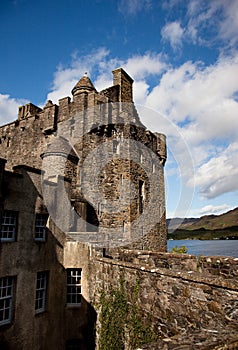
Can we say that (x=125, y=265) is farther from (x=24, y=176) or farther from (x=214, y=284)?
(x=24, y=176)

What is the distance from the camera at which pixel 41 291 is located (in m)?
11.2

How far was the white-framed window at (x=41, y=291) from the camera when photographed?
36.0 ft

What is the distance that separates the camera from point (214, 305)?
17.4ft

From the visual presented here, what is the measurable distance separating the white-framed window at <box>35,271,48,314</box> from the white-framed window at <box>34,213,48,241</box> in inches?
61.2

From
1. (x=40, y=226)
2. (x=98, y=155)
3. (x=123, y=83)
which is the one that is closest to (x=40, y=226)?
(x=40, y=226)

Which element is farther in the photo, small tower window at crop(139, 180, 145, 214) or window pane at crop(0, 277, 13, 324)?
small tower window at crop(139, 180, 145, 214)

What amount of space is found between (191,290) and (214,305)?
68cm

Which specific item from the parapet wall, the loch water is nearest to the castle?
the parapet wall

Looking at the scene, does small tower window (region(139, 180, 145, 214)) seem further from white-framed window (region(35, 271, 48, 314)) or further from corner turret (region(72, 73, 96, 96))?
white-framed window (region(35, 271, 48, 314))

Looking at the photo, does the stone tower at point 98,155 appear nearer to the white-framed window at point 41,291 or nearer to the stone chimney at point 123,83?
the stone chimney at point 123,83

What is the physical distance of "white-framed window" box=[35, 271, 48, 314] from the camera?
11.0m

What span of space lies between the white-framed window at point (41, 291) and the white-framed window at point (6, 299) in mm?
1280

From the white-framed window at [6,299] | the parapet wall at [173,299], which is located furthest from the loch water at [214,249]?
the white-framed window at [6,299]

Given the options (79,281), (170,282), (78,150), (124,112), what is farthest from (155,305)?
(124,112)
